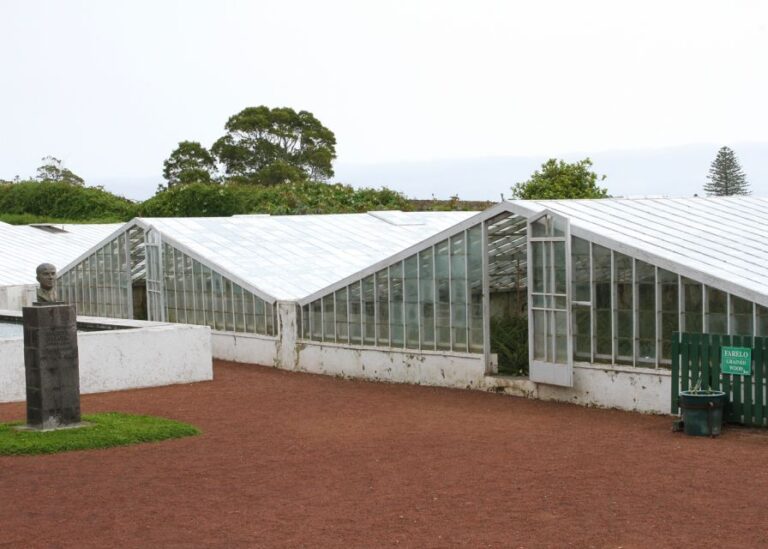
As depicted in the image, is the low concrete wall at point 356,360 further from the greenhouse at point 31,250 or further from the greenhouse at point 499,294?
the greenhouse at point 31,250

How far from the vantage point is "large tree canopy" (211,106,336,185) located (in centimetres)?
8581

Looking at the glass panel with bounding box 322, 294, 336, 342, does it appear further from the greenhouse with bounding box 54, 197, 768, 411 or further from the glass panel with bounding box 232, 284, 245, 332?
the glass panel with bounding box 232, 284, 245, 332

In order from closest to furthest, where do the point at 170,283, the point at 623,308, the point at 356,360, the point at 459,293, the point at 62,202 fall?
the point at 623,308, the point at 459,293, the point at 356,360, the point at 170,283, the point at 62,202

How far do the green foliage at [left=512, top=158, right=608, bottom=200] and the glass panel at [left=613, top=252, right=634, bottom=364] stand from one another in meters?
32.6

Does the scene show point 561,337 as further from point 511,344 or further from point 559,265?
point 511,344

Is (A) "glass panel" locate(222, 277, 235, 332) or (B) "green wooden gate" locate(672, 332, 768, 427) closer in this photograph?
(B) "green wooden gate" locate(672, 332, 768, 427)

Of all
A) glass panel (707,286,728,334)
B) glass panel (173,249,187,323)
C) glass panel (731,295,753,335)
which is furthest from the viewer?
glass panel (173,249,187,323)

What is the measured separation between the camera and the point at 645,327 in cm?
2122

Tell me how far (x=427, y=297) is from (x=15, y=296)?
2092 centimetres

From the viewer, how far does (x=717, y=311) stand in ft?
65.8

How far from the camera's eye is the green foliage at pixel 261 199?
2472 inches

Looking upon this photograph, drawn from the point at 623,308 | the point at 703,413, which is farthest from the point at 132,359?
the point at 703,413

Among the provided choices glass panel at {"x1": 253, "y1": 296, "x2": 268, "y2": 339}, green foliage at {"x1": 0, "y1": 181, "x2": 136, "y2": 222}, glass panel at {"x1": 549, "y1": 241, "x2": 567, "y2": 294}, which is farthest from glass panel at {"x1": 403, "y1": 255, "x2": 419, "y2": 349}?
green foliage at {"x1": 0, "y1": 181, "x2": 136, "y2": 222}

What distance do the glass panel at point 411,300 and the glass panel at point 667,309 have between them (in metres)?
6.98
